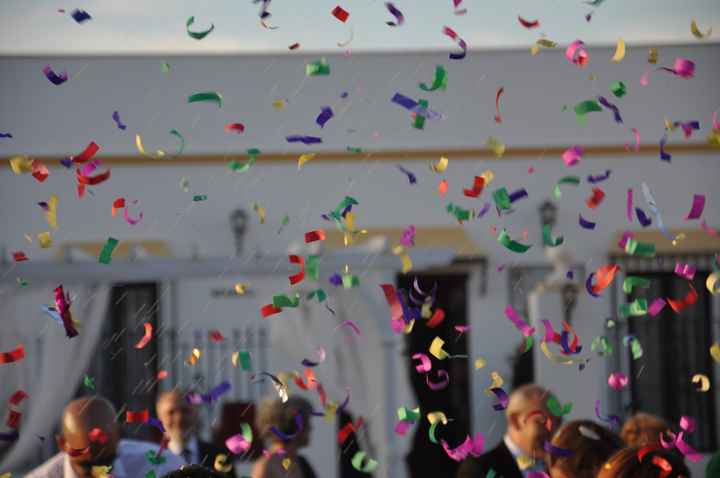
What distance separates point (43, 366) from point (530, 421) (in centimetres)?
427

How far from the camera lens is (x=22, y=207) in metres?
11.7

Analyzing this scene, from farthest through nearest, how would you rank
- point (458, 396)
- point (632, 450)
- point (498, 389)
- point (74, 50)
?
point (458, 396) < point (74, 50) < point (498, 389) < point (632, 450)

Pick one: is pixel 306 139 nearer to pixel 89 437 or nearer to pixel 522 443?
pixel 89 437

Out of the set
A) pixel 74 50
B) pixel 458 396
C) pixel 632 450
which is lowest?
pixel 458 396

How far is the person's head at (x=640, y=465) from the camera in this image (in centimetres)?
323

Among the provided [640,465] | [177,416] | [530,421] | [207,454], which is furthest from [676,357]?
[640,465]

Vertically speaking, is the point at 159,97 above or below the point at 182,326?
above

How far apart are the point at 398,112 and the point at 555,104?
1164mm

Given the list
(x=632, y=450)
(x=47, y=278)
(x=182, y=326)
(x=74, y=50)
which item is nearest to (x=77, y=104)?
(x=182, y=326)

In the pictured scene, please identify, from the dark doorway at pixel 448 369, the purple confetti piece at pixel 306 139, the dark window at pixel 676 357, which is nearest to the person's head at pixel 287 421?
the purple confetti piece at pixel 306 139

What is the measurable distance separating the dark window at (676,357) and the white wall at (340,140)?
20.5 inches

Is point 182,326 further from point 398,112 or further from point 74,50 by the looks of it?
point 74,50

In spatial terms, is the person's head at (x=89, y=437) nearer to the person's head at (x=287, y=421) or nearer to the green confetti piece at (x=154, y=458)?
the green confetti piece at (x=154, y=458)

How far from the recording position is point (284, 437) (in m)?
5.45
